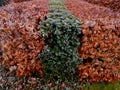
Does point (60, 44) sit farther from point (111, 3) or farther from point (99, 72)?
point (111, 3)

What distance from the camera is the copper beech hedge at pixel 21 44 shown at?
6.21 metres

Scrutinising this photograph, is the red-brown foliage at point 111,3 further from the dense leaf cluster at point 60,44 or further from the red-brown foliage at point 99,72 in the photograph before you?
the dense leaf cluster at point 60,44

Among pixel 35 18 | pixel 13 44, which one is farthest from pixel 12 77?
pixel 35 18

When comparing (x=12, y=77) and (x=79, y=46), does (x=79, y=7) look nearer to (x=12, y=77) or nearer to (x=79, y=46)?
(x=79, y=46)

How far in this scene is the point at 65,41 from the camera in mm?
6418

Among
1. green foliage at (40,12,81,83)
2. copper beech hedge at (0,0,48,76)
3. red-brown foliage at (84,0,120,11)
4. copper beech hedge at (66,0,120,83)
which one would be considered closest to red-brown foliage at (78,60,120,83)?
copper beech hedge at (66,0,120,83)

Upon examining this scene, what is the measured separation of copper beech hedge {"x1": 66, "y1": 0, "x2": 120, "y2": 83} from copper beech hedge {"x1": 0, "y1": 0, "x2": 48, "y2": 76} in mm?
871

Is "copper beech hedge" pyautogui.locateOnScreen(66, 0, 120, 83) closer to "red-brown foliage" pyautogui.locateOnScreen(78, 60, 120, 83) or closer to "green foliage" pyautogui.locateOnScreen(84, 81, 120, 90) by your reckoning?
"red-brown foliage" pyautogui.locateOnScreen(78, 60, 120, 83)

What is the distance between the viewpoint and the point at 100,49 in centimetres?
672

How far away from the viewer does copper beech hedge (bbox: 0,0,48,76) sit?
6.21 metres

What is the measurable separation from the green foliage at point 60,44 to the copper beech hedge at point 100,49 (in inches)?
7.0

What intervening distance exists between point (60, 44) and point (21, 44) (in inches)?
29.3

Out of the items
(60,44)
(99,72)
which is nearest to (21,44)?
(60,44)

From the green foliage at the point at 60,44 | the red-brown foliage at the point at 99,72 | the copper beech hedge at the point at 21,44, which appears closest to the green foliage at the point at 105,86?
the red-brown foliage at the point at 99,72
